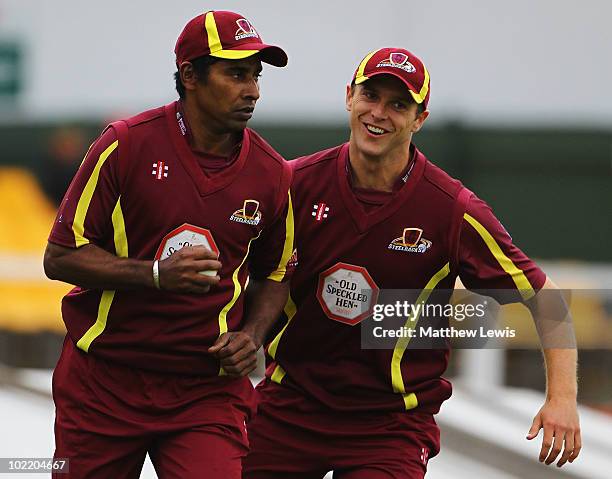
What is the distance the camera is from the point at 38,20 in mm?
13797

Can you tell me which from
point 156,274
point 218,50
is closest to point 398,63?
point 218,50

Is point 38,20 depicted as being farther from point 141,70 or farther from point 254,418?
point 254,418

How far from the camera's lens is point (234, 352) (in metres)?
4.38

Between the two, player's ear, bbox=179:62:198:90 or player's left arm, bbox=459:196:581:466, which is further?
player's left arm, bbox=459:196:581:466

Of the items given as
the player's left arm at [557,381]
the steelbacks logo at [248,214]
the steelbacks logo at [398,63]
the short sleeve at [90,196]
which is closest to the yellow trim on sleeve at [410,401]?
the player's left arm at [557,381]

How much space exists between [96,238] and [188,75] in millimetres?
595

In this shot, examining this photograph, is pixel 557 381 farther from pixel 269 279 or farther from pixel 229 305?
pixel 229 305

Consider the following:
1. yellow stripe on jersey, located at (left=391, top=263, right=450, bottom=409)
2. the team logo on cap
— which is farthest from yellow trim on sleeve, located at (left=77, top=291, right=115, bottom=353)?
yellow stripe on jersey, located at (left=391, top=263, right=450, bottom=409)

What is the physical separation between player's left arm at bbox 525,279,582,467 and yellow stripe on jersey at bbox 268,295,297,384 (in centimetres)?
81

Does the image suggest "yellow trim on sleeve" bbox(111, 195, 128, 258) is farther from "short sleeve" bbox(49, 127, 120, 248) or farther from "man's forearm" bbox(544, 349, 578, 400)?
"man's forearm" bbox(544, 349, 578, 400)

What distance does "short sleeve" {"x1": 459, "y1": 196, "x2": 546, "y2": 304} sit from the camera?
4688 mm

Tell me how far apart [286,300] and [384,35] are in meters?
9.66

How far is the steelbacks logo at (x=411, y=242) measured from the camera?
4688 mm

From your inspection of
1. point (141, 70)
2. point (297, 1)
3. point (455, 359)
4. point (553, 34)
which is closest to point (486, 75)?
point (553, 34)
